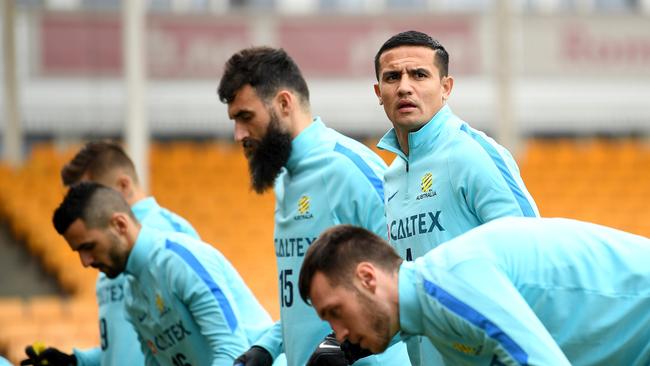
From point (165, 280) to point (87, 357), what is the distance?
1149mm

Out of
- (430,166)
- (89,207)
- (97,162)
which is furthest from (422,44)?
(97,162)

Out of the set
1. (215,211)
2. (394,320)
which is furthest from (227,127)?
(394,320)

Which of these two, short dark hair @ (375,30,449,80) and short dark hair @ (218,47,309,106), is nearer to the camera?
short dark hair @ (375,30,449,80)

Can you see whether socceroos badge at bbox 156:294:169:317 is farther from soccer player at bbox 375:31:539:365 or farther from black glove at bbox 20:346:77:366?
soccer player at bbox 375:31:539:365

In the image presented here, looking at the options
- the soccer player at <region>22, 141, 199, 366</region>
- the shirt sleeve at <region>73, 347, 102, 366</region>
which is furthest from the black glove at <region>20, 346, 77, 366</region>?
the shirt sleeve at <region>73, 347, 102, 366</region>

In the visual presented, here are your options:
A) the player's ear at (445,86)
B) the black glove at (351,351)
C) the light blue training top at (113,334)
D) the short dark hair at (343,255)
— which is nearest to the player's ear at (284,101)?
the player's ear at (445,86)

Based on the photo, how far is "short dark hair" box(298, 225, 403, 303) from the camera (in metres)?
3.06

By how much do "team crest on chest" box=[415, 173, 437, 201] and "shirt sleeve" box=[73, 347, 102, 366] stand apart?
2371mm

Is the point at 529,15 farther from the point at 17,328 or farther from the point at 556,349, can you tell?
the point at 556,349

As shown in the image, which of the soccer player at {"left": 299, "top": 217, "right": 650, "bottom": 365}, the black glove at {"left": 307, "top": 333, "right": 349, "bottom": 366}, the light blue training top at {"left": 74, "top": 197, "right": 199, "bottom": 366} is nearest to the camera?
the soccer player at {"left": 299, "top": 217, "right": 650, "bottom": 365}

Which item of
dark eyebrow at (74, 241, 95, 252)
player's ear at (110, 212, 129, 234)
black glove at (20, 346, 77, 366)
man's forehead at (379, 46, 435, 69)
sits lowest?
black glove at (20, 346, 77, 366)

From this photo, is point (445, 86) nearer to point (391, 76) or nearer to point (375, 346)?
point (391, 76)

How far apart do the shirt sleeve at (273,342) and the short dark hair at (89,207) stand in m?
0.84

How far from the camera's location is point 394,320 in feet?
10.1
